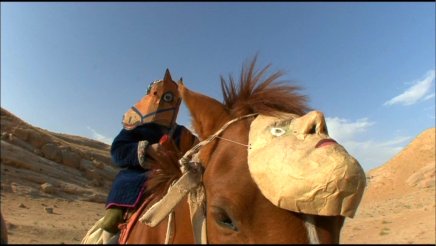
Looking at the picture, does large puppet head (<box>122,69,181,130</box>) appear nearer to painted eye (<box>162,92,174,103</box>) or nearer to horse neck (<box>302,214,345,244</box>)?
painted eye (<box>162,92,174,103</box>)

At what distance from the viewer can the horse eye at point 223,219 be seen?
1547mm

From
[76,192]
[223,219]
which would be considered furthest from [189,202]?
[76,192]

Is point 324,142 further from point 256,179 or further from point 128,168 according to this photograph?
point 128,168

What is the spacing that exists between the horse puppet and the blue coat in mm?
191

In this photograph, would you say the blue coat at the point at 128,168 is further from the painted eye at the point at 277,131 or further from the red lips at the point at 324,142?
the red lips at the point at 324,142

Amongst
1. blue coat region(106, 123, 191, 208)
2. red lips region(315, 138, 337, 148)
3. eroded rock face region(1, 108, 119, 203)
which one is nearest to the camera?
red lips region(315, 138, 337, 148)

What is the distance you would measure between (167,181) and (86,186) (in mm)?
23660

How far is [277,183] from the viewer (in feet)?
4.82

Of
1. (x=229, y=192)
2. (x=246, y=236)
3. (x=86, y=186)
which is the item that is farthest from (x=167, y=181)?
(x=86, y=186)

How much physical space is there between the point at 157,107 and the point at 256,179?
118 centimetres

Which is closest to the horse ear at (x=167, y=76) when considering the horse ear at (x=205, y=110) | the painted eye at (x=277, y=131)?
the horse ear at (x=205, y=110)

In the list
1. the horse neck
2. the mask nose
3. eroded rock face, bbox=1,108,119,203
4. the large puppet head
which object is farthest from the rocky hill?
the horse neck

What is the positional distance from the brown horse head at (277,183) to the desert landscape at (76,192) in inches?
314

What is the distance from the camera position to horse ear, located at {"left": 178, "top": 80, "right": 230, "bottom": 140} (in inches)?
81.0
